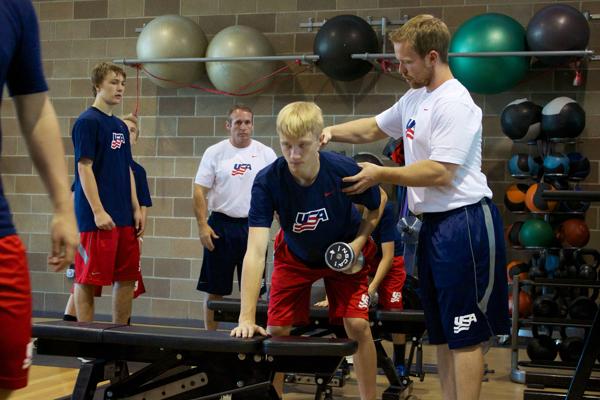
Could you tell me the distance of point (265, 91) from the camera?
702 cm

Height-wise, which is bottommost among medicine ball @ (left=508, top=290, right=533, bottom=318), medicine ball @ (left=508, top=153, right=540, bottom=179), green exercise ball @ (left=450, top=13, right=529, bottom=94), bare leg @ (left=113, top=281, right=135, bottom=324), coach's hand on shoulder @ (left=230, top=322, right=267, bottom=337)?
medicine ball @ (left=508, top=290, right=533, bottom=318)

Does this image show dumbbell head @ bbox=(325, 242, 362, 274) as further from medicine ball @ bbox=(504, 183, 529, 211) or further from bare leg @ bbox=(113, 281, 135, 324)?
medicine ball @ bbox=(504, 183, 529, 211)

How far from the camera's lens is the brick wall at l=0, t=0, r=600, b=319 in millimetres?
6484

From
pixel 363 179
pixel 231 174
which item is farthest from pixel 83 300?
pixel 363 179

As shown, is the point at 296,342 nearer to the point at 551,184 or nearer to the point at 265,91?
the point at 551,184

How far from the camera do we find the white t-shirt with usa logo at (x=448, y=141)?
2633 millimetres

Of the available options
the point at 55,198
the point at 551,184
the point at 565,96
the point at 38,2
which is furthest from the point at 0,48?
the point at 38,2

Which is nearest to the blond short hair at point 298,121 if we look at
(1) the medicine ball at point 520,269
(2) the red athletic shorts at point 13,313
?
(2) the red athletic shorts at point 13,313

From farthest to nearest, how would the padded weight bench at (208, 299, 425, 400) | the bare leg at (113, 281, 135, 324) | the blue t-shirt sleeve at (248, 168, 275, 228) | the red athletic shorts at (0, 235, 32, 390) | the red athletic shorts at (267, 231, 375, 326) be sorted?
A: the bare leg at (113, 281, 135, 324)
the padded weight bench at (208, 299, 425, 400)
the red athletic shorts at (267, 231, 375, 326)
the blue t-shirt sleeve at (248, 168, 275, 228)
the red athletic shorts at (0, 235, 32, 390)

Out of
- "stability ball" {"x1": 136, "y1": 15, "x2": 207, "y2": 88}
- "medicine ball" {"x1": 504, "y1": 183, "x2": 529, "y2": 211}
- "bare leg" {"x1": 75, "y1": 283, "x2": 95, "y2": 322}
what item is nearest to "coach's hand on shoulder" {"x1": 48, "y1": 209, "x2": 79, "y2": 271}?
"bare leg" {"x1": 75, "y1": 283, "x2": 95, "y2": 322}

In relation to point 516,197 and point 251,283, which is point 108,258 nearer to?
point 251,283

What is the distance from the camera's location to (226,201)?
5102mm

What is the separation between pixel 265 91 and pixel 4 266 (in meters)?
5.68

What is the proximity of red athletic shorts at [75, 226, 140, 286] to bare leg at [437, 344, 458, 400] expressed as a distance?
6.71 feet
